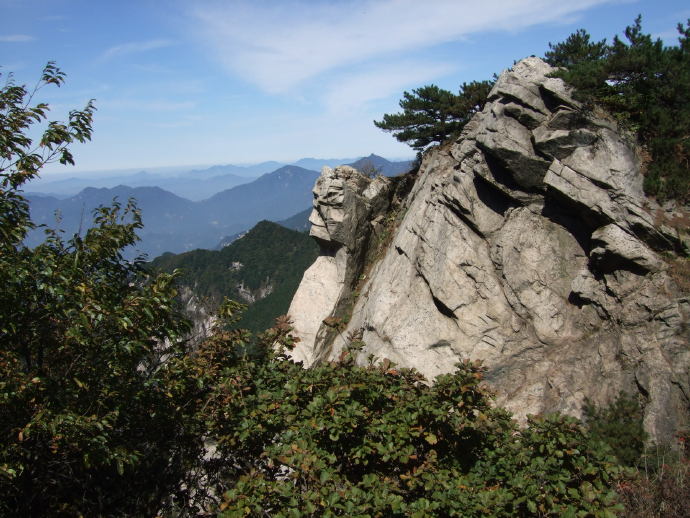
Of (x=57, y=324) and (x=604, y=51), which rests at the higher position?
(x=604, y=51)

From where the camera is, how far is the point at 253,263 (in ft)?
392

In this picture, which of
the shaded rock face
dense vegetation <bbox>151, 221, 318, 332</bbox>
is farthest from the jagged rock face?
dense vegetation <bbox>151, 221, 318, 332</bbox>

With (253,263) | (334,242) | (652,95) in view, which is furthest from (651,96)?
(253,263)

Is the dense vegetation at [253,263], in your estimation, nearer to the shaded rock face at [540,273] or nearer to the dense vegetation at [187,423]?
the shaded rock face at [540,273]

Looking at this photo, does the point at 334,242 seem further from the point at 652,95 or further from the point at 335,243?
the point at 652,95

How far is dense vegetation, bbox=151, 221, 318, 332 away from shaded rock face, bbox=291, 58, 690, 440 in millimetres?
84662

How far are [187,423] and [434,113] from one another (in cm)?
2104

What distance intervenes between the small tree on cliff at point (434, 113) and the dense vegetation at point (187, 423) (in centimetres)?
1843

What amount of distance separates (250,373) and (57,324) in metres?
3.18

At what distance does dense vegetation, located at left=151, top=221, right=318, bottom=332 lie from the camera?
365 ft

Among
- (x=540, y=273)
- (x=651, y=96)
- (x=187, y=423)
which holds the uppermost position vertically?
(x=651, y=96)

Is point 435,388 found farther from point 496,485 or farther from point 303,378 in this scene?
point 303,378

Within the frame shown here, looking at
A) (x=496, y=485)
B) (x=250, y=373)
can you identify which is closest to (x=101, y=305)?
(x=250, y=373)

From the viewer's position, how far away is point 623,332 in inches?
562
